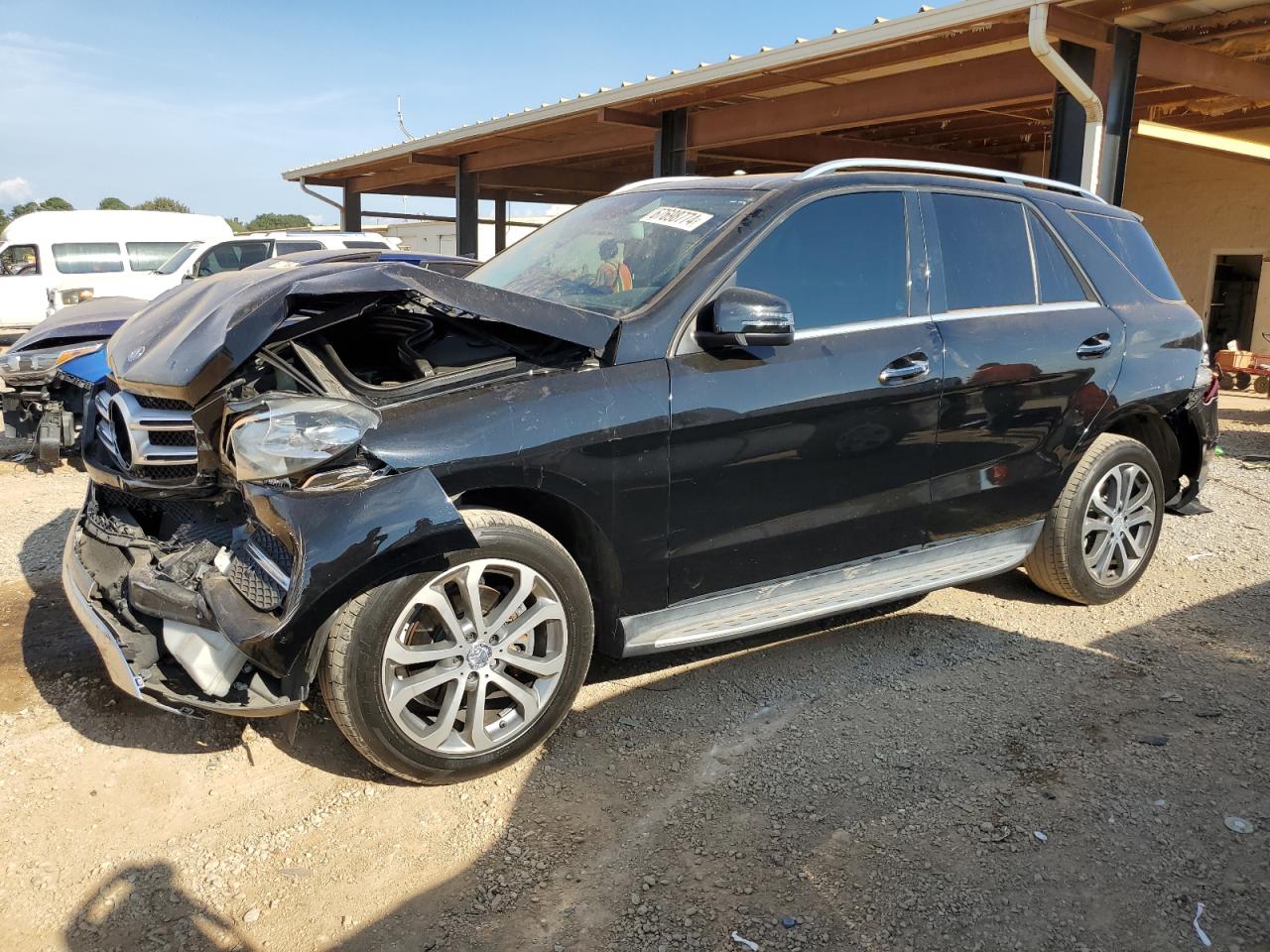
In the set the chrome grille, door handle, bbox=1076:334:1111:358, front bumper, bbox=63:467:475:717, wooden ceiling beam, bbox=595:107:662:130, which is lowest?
front bumper, bbox=63:467:475:717

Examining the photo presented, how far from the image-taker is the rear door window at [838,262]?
346 cm

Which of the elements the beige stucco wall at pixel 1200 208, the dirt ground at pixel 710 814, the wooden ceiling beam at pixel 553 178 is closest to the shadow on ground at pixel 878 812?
the dirt ground at pixel 710 814

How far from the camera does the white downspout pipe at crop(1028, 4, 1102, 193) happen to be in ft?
24.7

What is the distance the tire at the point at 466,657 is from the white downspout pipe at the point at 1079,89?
6751 millimetres

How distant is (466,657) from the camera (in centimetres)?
288

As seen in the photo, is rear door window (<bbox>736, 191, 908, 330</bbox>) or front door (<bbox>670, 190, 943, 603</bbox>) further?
rear door window (<bbox>736, 191, 908, 330</bbox>)

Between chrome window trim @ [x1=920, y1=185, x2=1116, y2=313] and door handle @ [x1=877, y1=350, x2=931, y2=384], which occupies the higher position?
chrome window trim @ [x1=920, y1=185, x2=1116, y2=313]

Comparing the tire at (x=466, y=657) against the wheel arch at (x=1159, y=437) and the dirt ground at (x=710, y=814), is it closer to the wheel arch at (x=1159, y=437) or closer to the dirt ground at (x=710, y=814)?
the dirt ground at (x=710, y=814)

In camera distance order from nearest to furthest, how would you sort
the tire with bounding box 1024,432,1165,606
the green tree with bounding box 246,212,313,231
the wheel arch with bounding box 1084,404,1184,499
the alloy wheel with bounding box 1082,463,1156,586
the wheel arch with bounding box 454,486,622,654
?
1. the wheel arch with bounding box 454,486,622,654
2. the tire with bounding box 1024,432,1165,606
3. the alloy wheel with bounding box 1082,463,1156,586
4. the wheel arch with bounding box 1084,404,1184,499
5. the green tree with bounding box 246,212,313,231

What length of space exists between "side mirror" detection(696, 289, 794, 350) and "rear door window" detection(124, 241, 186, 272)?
630 inches

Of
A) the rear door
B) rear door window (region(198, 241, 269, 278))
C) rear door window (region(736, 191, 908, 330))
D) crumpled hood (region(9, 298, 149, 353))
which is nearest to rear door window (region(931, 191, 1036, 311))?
the rear door

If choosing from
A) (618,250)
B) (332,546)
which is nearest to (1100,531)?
(618,250)

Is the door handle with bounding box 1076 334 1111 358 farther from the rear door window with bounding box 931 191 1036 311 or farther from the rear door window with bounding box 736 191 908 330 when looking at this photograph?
the rear door window with bounding box 736 191 908 330

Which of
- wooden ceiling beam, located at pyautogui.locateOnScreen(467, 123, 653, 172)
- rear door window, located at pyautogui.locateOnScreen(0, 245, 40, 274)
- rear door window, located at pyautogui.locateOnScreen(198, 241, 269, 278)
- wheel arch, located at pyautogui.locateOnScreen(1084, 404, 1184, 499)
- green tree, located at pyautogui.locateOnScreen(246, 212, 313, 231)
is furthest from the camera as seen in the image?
green tree, located at pyautogui.locateOnScreen(246, 212, 313, 231)
